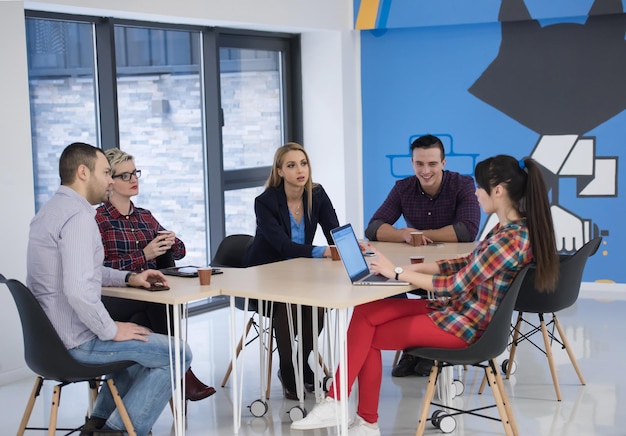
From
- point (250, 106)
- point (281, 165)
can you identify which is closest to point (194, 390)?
point (281, 165)

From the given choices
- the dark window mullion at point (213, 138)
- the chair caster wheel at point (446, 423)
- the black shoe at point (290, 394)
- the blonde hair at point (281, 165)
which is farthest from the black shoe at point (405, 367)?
the dark window mullion at point (213, 138)

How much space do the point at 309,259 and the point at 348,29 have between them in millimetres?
3497

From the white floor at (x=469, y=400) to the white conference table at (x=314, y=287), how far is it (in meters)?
0.23

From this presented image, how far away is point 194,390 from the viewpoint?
14.1 ft

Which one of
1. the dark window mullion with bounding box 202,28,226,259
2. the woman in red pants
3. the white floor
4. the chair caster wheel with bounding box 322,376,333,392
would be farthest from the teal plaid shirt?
the dark window mullion with bounding box 202,28,226,259

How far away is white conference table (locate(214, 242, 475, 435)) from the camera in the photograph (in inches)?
129

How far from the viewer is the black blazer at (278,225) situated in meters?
4.45

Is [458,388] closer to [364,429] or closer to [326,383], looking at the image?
[326,383]

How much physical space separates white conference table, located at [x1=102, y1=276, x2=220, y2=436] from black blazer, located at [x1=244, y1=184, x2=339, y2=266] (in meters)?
0.80

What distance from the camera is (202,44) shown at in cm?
666

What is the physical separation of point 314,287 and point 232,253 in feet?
4.58

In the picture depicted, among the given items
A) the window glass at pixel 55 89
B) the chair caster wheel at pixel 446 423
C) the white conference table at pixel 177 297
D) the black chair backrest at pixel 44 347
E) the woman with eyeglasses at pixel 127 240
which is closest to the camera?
the black chair backrest at pixel 44 347

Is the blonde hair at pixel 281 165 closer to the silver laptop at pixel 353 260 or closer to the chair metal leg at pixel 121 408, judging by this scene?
the silver laptop at pixel 353 260

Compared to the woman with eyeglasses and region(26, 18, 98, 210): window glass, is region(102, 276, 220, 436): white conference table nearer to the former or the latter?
the woman with eyeglasses
